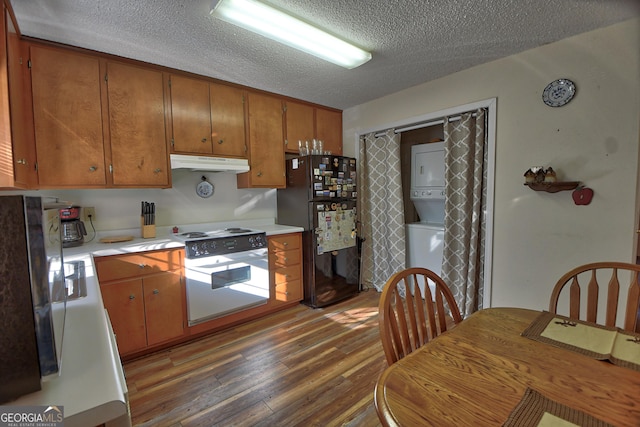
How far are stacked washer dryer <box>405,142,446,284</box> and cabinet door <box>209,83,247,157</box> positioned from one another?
80.9 inches

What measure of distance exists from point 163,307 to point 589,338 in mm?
2533

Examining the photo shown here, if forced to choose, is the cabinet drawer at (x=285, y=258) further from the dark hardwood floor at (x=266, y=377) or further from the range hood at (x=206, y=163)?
the range hood at (x=206, y=163)

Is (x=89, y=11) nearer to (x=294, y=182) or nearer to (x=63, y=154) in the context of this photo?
(x=63, y=154)

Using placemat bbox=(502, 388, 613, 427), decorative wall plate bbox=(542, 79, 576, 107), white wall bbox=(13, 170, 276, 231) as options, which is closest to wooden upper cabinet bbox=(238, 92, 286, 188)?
white wall bbox=(13, 170, 276, 231)

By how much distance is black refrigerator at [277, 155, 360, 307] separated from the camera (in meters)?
2.91

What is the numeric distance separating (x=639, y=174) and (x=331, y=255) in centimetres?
244

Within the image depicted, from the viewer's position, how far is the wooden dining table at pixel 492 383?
668 mm

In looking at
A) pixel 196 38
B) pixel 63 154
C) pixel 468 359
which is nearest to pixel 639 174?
pixel 468 359

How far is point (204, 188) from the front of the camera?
112 inches

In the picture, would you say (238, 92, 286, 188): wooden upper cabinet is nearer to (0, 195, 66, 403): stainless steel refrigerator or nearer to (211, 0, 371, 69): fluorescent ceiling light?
(211, 0, 371, 69): fluorescent ceiling light

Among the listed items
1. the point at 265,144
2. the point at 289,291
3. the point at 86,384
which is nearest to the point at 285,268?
the point at 289,291

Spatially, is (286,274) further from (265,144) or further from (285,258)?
(265,144)

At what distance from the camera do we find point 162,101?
2324 millimetres

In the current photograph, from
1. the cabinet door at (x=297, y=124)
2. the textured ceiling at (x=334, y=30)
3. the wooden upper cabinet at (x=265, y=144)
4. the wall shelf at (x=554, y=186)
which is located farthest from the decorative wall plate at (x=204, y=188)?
the wall shelf at (x=554, y=186)
